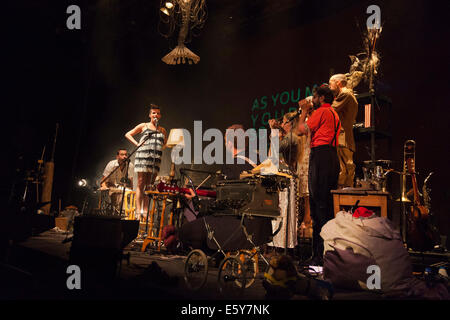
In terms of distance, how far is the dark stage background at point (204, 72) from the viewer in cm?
459

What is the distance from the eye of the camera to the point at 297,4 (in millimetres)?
6461

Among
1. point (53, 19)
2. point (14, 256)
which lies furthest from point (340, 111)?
point (53, 19)

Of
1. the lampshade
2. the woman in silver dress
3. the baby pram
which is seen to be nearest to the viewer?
the baby pram

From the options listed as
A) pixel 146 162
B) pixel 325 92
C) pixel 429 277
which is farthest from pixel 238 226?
pixel 146 162

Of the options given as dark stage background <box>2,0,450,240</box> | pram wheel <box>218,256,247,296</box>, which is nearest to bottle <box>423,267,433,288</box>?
pram wheel <box>218,256,247,296</box>

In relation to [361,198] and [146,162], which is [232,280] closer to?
[361,198]

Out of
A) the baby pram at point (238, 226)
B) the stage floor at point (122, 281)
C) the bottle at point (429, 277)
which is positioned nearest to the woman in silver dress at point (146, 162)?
the stage floor at point (122, 281)

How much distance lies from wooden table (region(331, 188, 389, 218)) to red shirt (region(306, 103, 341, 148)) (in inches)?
20.0

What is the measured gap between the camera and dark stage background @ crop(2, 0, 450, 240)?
4586mm

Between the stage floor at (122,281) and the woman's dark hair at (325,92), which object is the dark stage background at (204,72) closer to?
the stage floor at (122,281)

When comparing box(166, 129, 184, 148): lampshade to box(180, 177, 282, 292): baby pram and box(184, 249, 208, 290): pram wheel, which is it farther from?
box(184, 249, 208, 290): pram wheel

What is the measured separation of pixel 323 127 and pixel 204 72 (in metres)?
5.35
